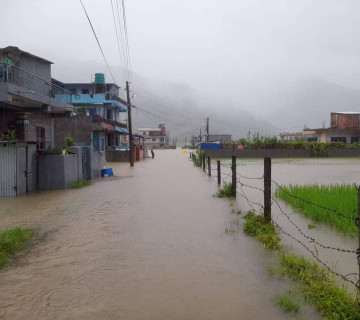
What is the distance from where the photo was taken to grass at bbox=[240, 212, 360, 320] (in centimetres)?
376

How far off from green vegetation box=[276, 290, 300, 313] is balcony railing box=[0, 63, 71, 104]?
1382cm

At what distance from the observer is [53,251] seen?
6.53 m

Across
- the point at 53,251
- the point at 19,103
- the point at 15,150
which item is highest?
the point at 19,103

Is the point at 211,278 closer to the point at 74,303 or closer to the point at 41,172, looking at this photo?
the point at 74,303

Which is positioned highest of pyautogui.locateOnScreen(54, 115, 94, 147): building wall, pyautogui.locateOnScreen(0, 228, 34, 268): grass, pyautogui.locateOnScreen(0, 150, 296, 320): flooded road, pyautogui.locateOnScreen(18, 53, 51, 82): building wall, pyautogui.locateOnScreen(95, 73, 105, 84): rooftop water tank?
pyautogui.locateOnScreen(95, 73, 105, 84): rooftop water tank

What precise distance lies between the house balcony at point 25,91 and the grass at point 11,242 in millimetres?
8201

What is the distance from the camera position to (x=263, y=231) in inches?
285

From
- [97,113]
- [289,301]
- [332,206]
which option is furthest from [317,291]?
[97,113]

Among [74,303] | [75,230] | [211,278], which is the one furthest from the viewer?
[75,230]

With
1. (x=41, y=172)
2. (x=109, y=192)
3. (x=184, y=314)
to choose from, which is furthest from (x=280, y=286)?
(x=41, y=172)

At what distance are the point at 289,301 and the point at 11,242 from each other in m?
5.09

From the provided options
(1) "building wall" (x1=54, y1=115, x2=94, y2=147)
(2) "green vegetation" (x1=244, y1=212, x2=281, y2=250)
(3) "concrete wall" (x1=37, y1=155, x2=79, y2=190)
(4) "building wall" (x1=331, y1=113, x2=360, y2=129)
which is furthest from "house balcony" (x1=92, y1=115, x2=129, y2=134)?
(2) "green vegetation" (x1=244, y1=212, x2=281, y2=250)

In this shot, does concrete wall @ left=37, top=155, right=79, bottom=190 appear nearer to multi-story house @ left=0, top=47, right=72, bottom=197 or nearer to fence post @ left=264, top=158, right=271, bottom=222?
multi-story house @ left=0, top=47, right=72, bottom=197

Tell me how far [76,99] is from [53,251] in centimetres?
4325
